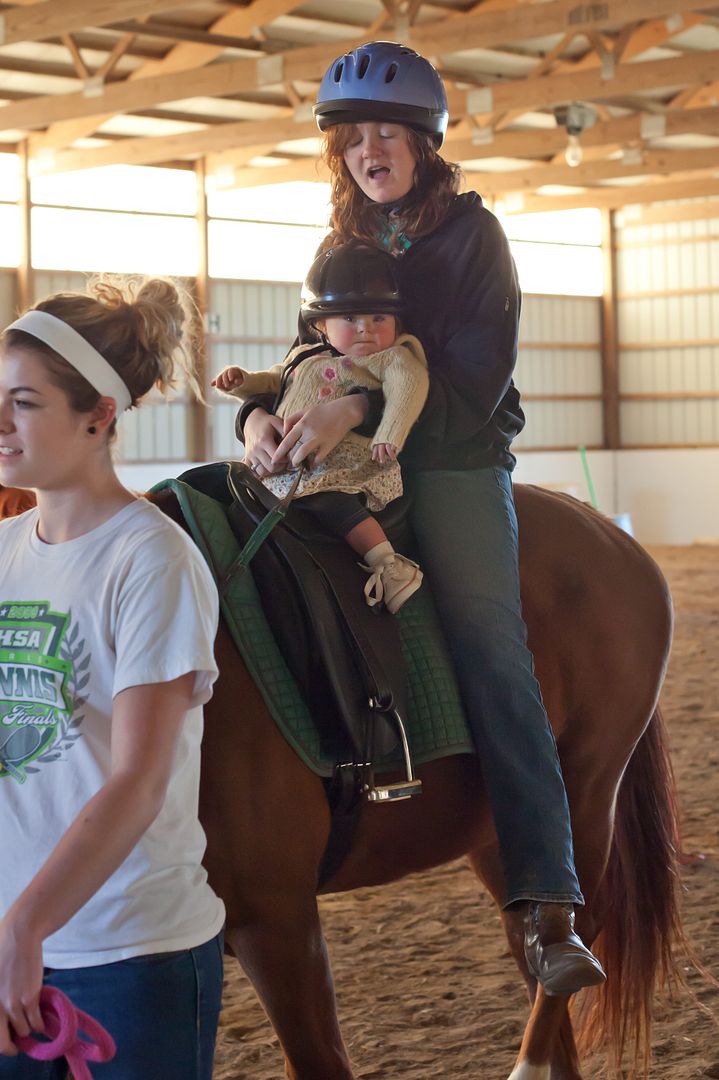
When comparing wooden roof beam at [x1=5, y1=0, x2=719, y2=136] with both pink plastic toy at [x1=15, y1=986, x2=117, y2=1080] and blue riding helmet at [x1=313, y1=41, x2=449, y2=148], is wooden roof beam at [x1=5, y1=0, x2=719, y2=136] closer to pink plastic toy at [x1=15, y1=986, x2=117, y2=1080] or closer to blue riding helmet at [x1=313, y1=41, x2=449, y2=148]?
blue riding helmet at [x1=313, y1=41, x2=449, y2=148]

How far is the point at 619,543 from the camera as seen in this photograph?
9.65ft

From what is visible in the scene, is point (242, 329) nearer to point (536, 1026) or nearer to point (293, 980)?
point (536, 1026)

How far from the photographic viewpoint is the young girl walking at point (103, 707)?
54.9 inches

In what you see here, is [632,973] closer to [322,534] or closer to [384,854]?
[384,854]

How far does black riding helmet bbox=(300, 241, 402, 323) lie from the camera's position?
235 centimetres

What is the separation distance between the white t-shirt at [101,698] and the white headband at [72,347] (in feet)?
0.52

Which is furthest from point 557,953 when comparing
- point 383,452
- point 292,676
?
point 383,452

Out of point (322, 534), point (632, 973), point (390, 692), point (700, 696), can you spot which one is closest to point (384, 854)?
point (390, 692)

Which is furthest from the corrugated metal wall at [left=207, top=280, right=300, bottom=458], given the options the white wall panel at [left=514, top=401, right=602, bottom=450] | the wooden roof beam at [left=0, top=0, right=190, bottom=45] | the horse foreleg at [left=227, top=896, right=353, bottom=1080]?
the horse foreleg at [left=227, top=896, right=353, bottom=1080]

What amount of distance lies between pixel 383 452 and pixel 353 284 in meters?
0.32

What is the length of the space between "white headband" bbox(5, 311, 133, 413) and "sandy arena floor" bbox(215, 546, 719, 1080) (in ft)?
6.61

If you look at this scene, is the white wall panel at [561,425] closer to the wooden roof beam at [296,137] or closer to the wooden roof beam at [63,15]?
the wooden roof beam at [296,137]

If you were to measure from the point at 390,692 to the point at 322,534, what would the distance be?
33cm

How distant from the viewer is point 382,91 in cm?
246
